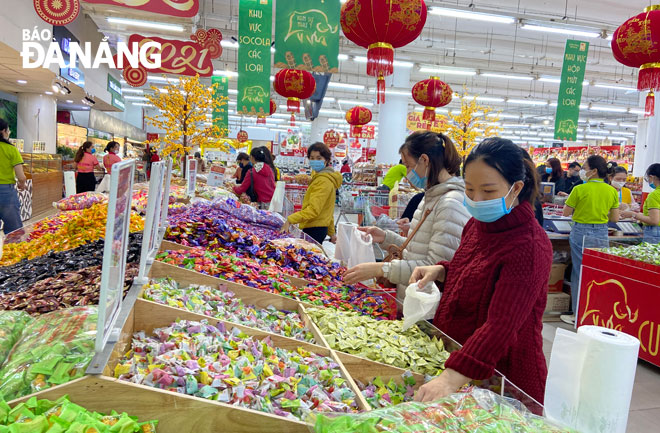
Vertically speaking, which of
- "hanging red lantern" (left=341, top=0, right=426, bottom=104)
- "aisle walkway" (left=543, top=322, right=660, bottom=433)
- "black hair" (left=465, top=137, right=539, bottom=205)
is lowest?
"aisle walkway" (left=543, top=322, right=660, bottom=433)

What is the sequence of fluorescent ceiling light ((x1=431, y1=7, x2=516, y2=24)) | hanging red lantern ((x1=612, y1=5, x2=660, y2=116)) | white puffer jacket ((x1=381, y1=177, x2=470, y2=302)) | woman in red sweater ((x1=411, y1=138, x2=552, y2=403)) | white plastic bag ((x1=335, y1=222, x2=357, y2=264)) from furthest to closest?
1. fluorescent ceiling light ((x1=431, y1=7, x2=516, y2=24))
2. hanging red lantern ((x1=612, y1=5, x2=660, y2=116))
3. white plastic bag ((x1=335, y1=222, x2=357, y2=264))
4. white puffer jacket ((x1=381, y1=177, x2=470, y2=302))
5. woman in red sweater ((x1=411, y1=138, x2=552, y2=403))

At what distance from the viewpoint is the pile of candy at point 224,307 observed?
1.95 m

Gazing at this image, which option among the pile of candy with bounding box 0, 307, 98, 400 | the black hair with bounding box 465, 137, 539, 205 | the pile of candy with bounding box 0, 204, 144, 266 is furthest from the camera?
the pile of candy with bounding box 0, 204, 144, 266

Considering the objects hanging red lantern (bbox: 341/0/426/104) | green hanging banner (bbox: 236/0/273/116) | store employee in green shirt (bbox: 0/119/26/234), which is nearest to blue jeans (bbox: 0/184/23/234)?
store employee in green shirt (bbox: 0/119/26/234)

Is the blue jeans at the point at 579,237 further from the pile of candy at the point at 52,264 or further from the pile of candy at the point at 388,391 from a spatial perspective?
the pile of candy at the point at 52,264

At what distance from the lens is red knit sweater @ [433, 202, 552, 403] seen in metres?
1.36

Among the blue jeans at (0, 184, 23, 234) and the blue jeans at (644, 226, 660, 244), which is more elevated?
the blue jeans at (644, 226, 660, 244)

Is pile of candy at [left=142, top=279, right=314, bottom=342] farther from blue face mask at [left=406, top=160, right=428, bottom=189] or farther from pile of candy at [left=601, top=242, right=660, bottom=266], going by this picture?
pile of candy at [left=601, top=242, right=660, bottom=266]

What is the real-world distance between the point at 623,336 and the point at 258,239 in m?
2.70

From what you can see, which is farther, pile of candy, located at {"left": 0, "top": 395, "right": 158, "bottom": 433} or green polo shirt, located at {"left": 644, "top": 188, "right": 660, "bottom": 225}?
green polo shirt, located at {"left": 644, "top": 188, "right": 660, "bottom": 225}

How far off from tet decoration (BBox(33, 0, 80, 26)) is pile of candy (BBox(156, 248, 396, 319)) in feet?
14.1

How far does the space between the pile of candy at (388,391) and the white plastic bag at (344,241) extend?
5.58ft

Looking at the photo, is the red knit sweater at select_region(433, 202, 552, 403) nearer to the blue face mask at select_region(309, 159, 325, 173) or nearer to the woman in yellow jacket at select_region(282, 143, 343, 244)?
the woman in yellow jacket at select_region(282, 143, 343, 244)

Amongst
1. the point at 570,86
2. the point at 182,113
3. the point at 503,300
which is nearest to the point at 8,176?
the point at 182,113
